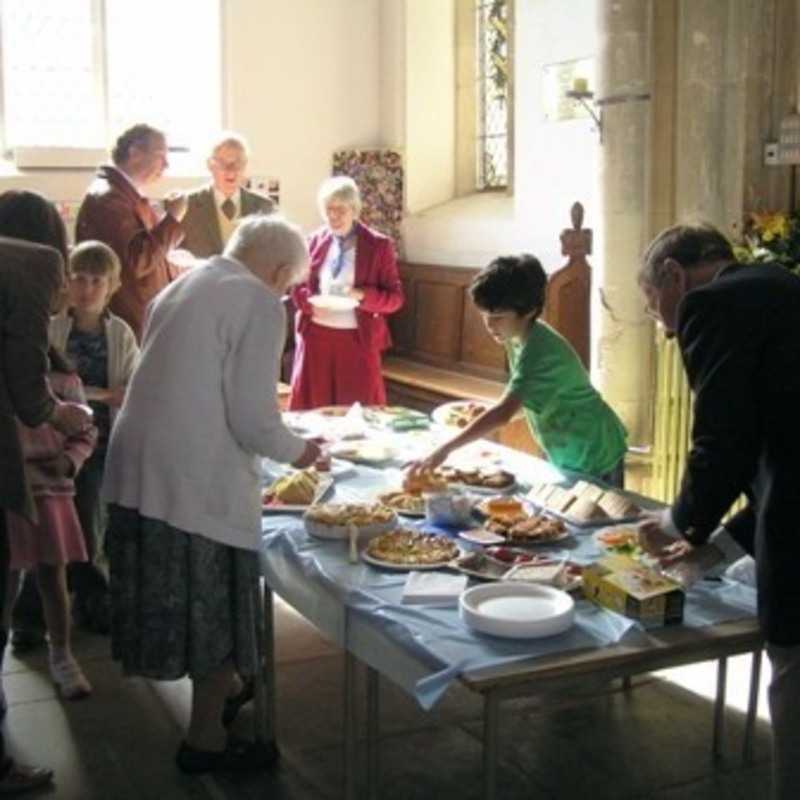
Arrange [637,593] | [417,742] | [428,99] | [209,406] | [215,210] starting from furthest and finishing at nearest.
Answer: [428,99], [215,210], [417,742], [209,406], [637,593]

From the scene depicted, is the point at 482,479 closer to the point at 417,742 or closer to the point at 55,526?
the point at 417,742

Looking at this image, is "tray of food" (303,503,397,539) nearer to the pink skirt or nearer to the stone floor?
the stone floor

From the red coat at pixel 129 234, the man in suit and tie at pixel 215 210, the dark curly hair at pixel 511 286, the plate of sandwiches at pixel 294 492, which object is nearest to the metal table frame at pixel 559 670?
the plate of sandwiches at pixel 294 492

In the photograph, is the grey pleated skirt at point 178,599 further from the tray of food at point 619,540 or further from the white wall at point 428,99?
the white wall at point 428,99

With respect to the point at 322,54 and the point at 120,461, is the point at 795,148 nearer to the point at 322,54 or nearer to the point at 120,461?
the point at 120,461

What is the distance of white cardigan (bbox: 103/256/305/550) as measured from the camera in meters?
2.88

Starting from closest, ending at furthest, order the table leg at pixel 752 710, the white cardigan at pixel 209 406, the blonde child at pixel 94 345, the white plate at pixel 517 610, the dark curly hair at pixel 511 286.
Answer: the white plate at pixel 517 610 < the white cardigan at pixel 209 406 < the table leg at pixel 752 710 < the dark curly hair at pixel 511 286 < the blonde child at pixel 94 345

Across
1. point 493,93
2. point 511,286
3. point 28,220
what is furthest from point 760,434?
point 493,93

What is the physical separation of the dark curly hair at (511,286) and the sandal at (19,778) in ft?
5.70

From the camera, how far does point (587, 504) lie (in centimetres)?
316

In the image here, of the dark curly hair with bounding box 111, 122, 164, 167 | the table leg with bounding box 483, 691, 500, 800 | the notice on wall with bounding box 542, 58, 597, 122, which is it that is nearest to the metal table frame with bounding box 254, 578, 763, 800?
the table leg with bounding box 483, 691, 500, 800

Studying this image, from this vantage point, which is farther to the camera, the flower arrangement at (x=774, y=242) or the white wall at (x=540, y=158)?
the white wall at (x=540, y=158)

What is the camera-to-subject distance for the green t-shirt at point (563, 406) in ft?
11.7

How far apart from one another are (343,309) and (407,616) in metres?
3.26
